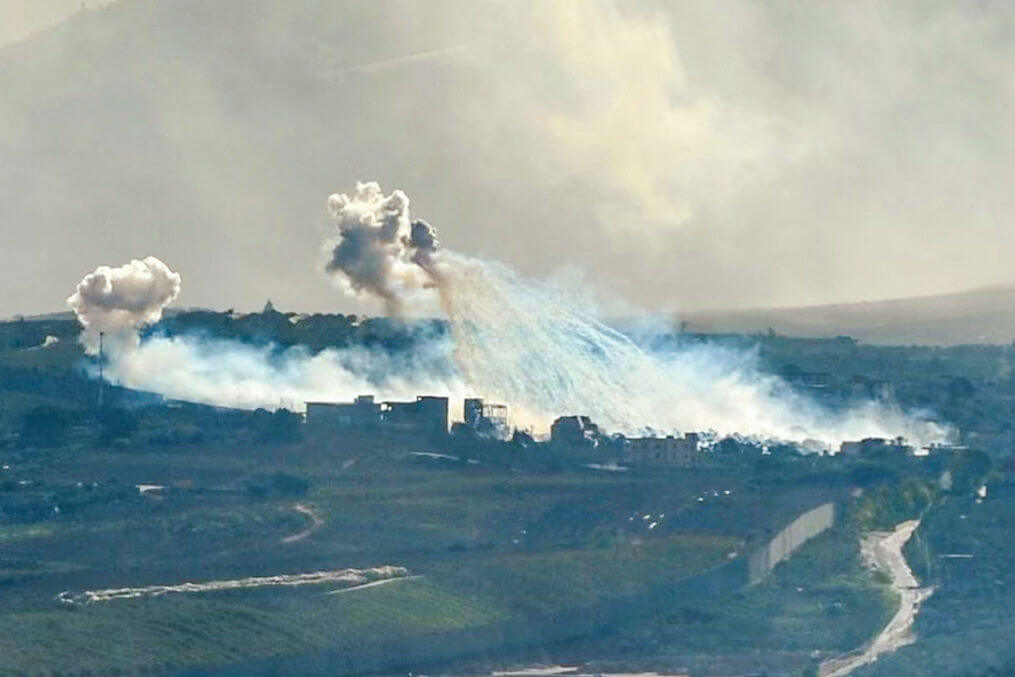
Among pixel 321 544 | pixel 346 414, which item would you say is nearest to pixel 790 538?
pixel 321 544

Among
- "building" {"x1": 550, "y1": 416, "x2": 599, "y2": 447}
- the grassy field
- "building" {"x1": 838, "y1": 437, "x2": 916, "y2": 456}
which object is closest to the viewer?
the grassy field

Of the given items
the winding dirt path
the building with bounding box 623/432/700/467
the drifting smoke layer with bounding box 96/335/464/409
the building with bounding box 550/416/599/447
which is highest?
the drifting smoke layer with bounding box 96/335/464/409

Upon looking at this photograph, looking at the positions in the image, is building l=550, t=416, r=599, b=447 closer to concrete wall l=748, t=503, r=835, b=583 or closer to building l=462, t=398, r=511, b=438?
building l=462, t=398, r=511, b=438

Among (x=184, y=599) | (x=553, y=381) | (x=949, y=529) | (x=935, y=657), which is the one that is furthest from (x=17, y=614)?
(x=553, y=381)

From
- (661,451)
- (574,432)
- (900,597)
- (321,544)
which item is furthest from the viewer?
(574,432)

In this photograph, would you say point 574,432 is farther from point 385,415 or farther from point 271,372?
point 271,372

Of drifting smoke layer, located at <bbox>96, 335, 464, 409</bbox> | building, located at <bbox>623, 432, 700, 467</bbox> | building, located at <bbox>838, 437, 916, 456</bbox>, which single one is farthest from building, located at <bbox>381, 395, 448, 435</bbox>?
building, located at <bbox>838, 437, 916, 456</bbox>
